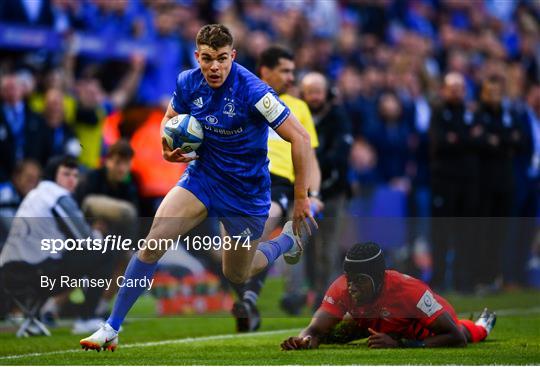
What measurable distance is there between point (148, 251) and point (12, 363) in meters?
1.23

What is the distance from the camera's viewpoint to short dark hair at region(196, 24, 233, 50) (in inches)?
335

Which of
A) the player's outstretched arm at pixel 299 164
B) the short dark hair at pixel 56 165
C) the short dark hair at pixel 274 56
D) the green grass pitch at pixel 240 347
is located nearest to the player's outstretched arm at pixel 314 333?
the green grass pitch at pixel 240 347

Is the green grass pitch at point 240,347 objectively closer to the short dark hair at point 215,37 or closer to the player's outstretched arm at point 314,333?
the player's outstretched arm at point 314,333

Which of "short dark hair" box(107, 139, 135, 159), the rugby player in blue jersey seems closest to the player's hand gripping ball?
the rugby player in blue jersey

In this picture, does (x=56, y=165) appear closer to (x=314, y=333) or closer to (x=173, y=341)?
(x=173, y=341)

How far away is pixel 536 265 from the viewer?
14.8 meters

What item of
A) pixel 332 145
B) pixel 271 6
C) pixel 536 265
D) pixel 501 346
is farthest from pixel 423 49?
pixel 501 346

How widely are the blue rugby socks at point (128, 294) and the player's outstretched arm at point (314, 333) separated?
4.06 ft

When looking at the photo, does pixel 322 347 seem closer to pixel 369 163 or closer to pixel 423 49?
pixel 369 163

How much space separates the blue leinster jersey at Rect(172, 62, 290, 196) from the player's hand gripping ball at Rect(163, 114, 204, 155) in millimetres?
114

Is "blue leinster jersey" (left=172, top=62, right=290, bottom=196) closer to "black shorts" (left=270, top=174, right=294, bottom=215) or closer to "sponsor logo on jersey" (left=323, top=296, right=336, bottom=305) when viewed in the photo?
"sponsor logo on jersey" (left=323, top=296, right=336, bottom=305)

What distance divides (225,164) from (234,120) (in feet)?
1.44

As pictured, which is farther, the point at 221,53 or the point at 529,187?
the point at 529,187

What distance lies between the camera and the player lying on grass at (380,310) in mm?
9172
